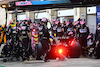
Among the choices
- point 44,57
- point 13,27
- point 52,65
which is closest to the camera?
point 52,65

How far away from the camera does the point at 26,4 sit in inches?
467

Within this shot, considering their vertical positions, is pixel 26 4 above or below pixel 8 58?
above

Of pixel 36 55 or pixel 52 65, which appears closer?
pixel 52 65

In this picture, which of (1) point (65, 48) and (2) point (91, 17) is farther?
(2) point (91, 17)

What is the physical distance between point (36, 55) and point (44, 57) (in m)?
0.92

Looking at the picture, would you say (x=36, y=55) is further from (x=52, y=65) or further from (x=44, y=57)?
(x=52, y=65)

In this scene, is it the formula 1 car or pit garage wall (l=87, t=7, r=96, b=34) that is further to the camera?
pit garage wall (l=87, t=7, r=96, b=34)

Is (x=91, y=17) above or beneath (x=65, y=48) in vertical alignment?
above

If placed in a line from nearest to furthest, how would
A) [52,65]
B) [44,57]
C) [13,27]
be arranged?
[52,65] < [44,57] < [13,27]

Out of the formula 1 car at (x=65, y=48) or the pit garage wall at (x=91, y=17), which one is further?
the pit garage wall at (x=91, y=17)

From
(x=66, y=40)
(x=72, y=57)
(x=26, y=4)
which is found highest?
(x=26, y=4)

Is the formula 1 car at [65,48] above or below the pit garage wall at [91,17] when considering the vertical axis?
below

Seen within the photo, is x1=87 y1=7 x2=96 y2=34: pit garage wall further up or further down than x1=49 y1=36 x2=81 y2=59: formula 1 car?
further up

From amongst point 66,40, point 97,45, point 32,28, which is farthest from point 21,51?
point 97,45
